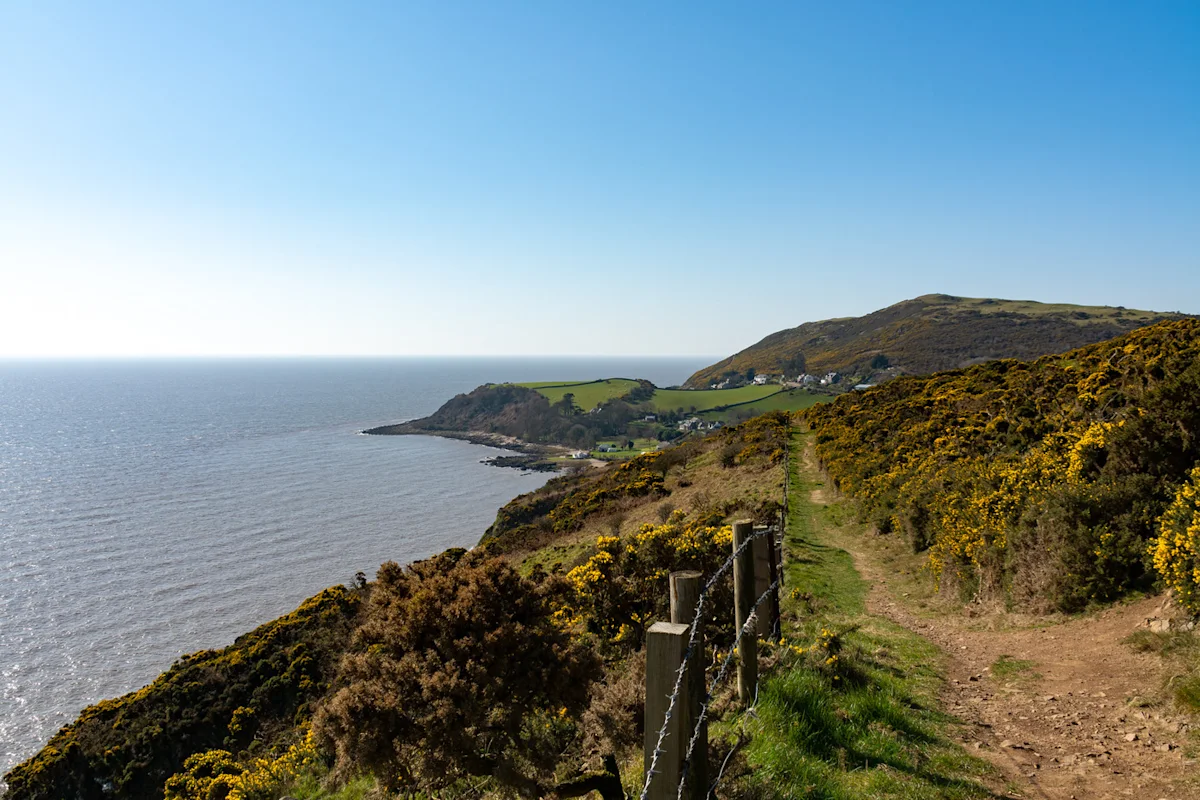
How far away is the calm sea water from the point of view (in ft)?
109

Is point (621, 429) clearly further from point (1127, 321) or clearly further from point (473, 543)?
point (1127, 321)

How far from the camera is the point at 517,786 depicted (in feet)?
20.4

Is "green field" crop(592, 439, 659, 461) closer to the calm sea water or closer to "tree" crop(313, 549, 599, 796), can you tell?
the calm sea water

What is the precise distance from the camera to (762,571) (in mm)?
6500

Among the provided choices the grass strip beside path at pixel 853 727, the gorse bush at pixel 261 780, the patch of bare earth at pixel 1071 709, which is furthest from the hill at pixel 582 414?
the grass strip beside path at pixel 853 727

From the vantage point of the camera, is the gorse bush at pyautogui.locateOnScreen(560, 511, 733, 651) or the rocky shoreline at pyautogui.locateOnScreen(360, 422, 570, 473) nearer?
the gorse bush at pyautogui.locateOnScreen(560, 511, 733, 651)

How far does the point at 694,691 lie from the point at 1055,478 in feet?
36.8

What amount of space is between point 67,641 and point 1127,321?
159552 mm

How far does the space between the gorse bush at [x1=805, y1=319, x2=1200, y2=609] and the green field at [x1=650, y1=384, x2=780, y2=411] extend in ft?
318

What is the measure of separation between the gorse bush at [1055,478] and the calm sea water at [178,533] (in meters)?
34.0

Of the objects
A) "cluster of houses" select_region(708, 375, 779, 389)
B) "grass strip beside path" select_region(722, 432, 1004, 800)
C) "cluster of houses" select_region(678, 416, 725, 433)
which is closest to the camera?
"grass strip beside path" select_region(722, 432, 1004, 800)

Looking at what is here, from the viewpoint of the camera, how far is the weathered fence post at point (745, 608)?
5.66 meters

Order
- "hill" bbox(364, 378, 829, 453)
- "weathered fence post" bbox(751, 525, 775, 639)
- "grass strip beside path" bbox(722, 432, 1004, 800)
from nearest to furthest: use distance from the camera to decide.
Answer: "grass strip beside path" bbox(722, 432, 1004, 800)
"weathered fence post" bbox(751, 525, 775, 639)
"hill" bbox(364, 378, 829, 453)

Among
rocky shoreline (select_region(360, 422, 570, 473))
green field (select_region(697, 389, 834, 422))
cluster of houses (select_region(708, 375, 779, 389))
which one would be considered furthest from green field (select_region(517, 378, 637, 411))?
green field (select_region(697, 389, 834, 422))
